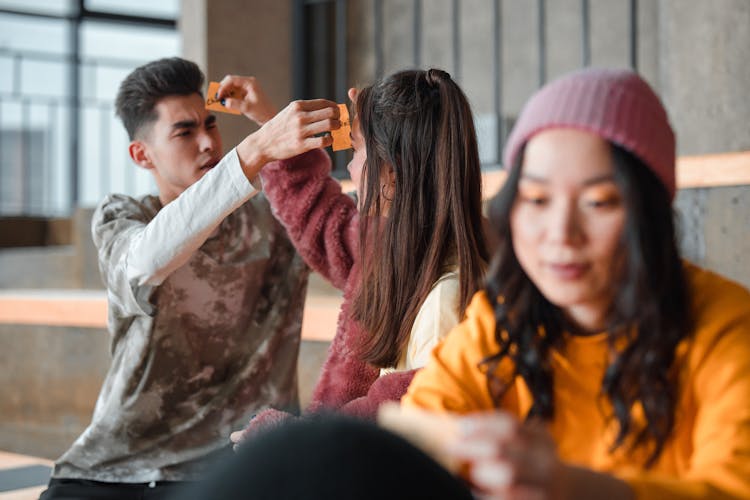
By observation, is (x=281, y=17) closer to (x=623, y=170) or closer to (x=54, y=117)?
(x=54, y=117)

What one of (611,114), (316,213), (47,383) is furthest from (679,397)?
(47,383)

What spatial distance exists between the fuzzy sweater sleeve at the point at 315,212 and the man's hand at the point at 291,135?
180 mm

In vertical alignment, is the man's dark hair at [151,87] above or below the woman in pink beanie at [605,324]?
above

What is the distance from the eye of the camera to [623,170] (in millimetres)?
815

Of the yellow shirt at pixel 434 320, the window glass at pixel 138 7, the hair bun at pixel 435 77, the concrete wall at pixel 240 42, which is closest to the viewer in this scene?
the yellow shirt at pixel 434 320

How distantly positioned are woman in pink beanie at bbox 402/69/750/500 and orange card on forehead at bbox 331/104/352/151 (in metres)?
0.64

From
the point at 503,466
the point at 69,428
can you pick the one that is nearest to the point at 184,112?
the point at 503,466

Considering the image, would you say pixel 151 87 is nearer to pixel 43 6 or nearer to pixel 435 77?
pixel 435 77

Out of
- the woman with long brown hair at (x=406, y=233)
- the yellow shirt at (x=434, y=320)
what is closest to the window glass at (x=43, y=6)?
the woman with long brown hair at (x=406, y=233)

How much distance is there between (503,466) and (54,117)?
17.3 feet

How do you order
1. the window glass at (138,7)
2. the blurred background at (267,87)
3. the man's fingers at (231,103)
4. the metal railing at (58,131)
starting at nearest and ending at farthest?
the man's fingers at (231,103), the blurred background at (267,87), the metal railing at (58,131), the window glass at (138,7)

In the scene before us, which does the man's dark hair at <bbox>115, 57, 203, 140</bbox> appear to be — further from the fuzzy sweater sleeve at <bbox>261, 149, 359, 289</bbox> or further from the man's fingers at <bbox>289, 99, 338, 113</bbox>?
the man's fingers at <bbox>289, 99, 338, 113</bbox>

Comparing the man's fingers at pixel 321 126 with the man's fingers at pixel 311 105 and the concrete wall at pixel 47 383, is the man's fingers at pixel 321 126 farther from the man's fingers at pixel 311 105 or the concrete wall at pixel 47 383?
the concrete wall at pixel 47 383

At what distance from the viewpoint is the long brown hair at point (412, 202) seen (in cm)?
137
